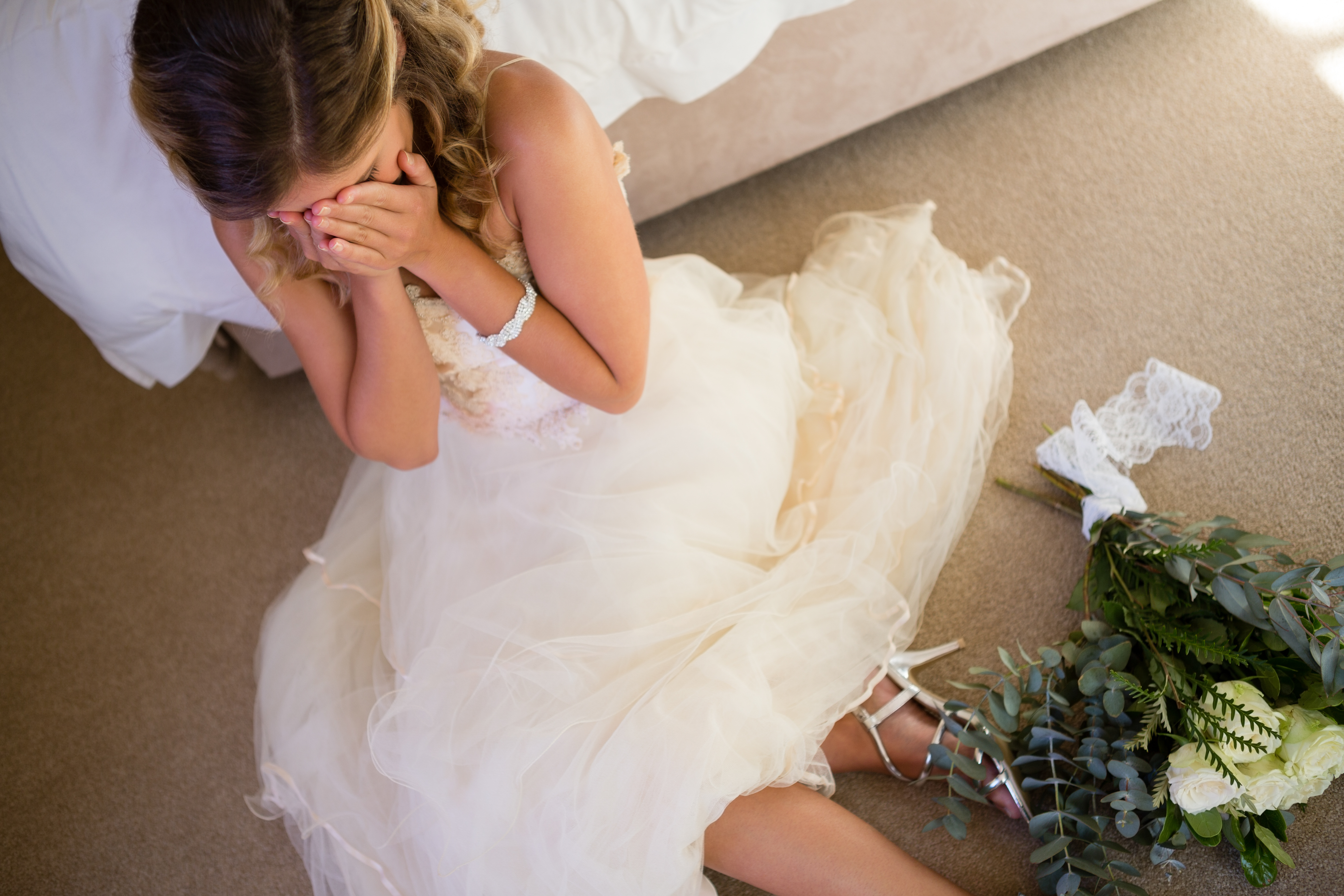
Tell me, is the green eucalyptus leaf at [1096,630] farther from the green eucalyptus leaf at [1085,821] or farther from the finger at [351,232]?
the finger at [351,232]

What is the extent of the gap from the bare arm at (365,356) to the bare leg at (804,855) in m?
0.65

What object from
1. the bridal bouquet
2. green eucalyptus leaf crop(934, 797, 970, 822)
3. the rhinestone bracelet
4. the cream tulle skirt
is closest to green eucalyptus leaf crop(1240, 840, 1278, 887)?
the bridal bouquet

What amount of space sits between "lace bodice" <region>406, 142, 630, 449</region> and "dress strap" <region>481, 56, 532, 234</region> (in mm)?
46

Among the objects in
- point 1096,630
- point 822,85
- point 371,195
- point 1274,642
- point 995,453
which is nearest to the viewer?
point 371,195

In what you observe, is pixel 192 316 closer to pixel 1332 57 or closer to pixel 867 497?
pixel 867 497

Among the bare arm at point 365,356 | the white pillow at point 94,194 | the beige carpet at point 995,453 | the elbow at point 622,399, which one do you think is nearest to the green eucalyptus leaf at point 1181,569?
the beige carpet at point 995,453

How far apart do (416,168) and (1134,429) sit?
1183 mm

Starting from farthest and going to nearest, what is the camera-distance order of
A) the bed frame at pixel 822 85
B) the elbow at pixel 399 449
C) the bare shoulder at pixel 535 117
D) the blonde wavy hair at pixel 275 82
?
the bed frame at pixel 822 85 → the elbow at pixel 399 449 → the bare shoulder at pixel 535 117 → the blonde wavy hair at pixel 275 82

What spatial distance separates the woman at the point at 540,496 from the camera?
2.90 ft

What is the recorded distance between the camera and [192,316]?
1.50m

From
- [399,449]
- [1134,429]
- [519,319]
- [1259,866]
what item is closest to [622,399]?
[519,319]

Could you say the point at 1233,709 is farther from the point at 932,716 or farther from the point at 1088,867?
the point at 932,716

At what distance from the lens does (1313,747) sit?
0.99 meters

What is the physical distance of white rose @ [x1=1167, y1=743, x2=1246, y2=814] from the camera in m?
1.00
